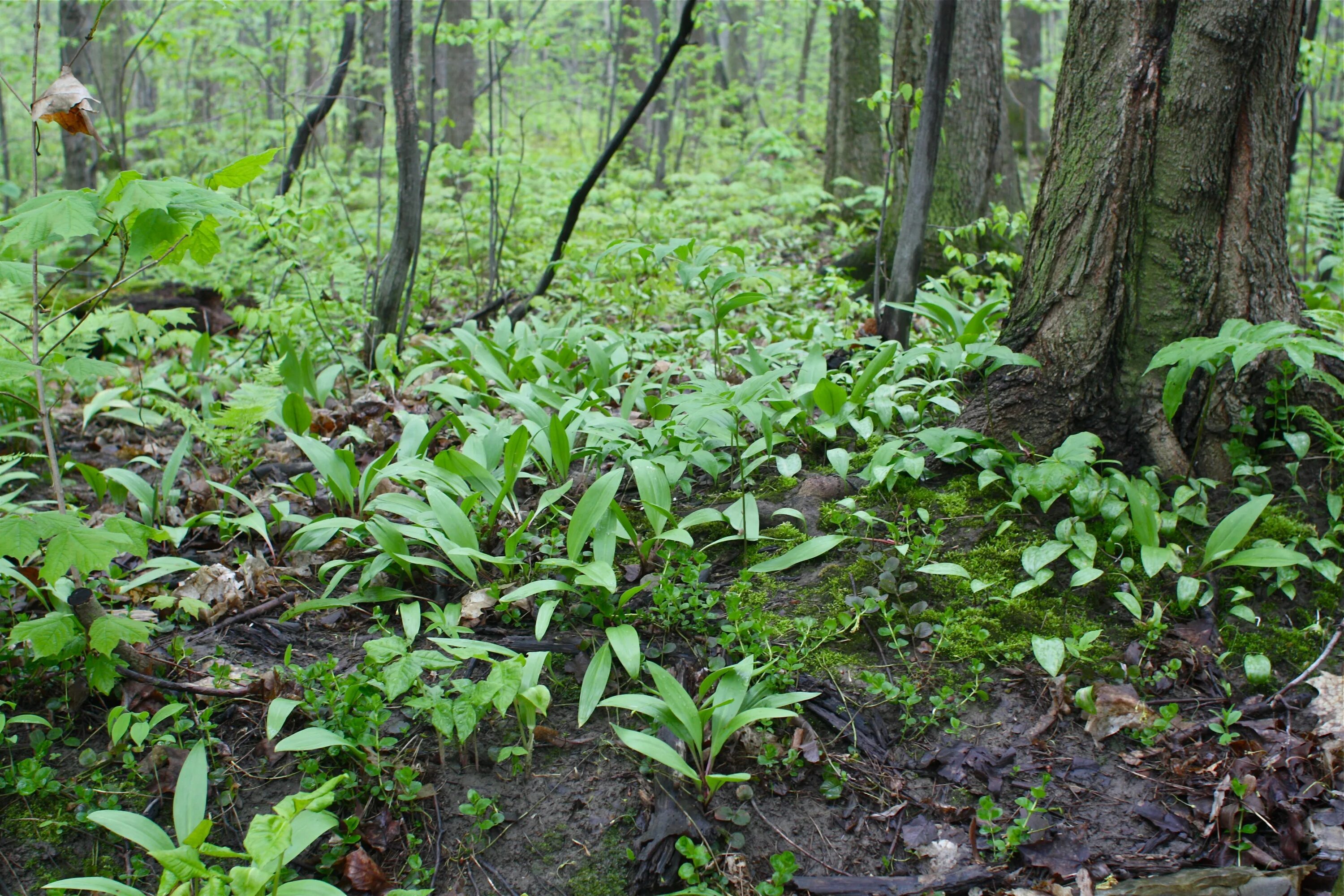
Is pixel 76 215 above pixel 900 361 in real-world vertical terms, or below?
above

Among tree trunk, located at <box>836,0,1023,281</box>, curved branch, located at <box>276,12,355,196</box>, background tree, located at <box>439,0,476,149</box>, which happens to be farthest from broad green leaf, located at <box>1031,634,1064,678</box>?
background tree, located at <box>439,0,476,149</box>

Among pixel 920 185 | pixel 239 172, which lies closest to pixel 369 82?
pixel 920 185

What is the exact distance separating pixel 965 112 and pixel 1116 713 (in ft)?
15.6

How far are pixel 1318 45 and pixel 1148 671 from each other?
505 cm

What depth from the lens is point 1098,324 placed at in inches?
115

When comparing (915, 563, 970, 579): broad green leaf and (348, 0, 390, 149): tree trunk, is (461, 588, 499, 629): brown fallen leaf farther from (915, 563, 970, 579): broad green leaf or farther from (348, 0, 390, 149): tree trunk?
(348, 0, 390, 149): tree trunk

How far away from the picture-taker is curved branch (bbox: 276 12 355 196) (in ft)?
18.5

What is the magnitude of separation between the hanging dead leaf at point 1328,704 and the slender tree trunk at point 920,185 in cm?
199

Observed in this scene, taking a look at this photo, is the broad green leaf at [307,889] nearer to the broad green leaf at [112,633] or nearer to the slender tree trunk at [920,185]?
the broad green leaf at [112,633]

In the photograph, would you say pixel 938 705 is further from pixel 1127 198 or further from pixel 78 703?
pixel 78 703

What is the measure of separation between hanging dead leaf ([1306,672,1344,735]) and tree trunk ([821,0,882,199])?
6459 millimetres

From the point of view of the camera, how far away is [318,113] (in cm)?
590

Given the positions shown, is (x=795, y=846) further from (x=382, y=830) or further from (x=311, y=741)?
(x=311, y=741)

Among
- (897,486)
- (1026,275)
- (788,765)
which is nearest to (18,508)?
(788,765)
